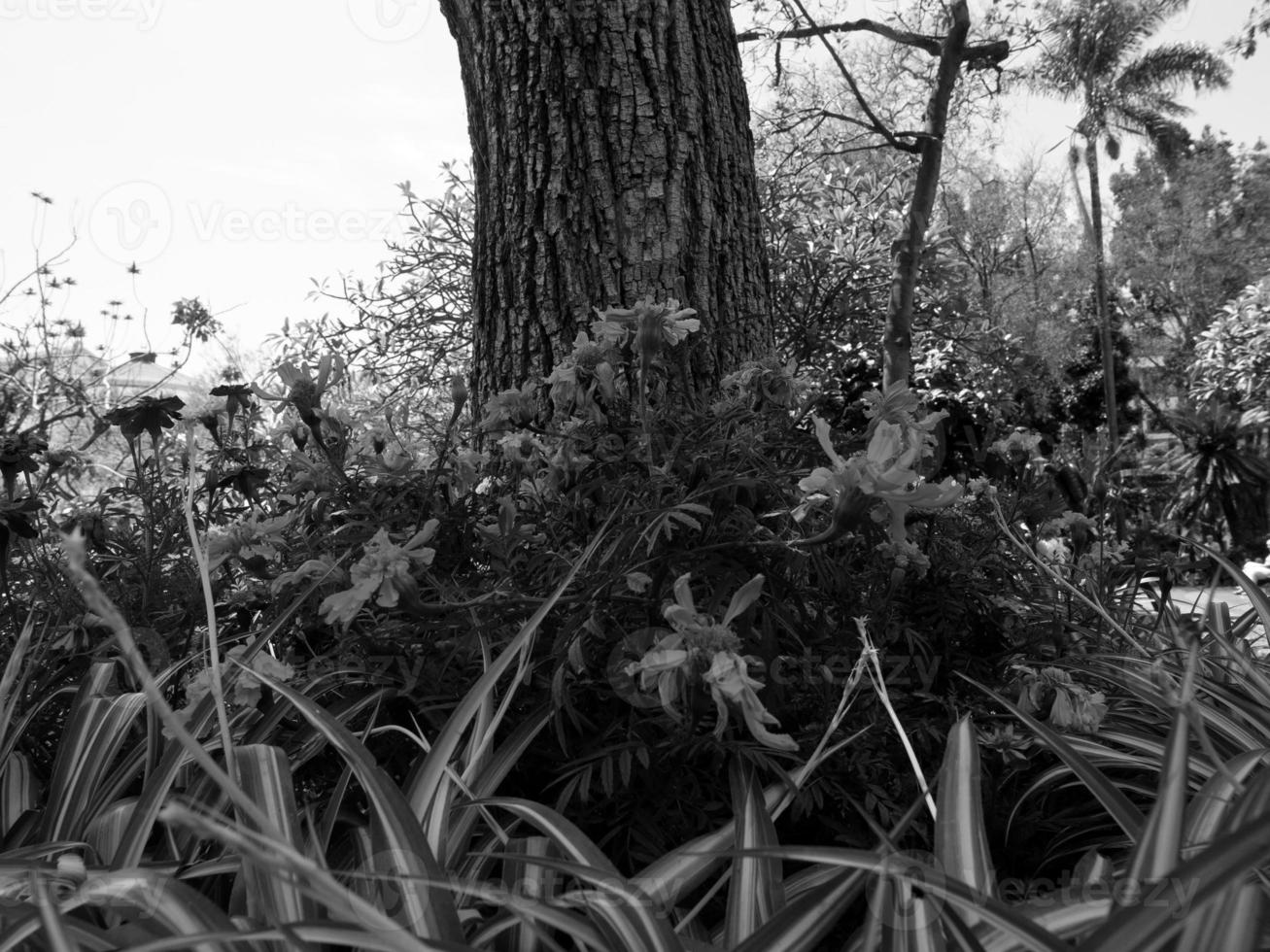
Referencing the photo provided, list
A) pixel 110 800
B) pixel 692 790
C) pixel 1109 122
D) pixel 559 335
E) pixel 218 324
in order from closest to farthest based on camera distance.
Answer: pixel 692 790, pixel 110 800, pixel 559 335, pixel 218 324, pixel 1109 122

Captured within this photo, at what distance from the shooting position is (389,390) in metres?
4.99

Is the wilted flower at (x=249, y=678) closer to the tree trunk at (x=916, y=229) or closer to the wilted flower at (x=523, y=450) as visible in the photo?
the wilted flower at (x=523, y=450)

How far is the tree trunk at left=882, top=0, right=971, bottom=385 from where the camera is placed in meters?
4.08

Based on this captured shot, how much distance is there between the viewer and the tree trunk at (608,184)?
1.69 metres

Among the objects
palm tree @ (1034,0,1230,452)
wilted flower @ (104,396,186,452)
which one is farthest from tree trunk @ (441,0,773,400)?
palm tree @ (1034,0,1230,452)

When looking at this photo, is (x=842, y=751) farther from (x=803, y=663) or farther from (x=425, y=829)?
(x=425, y=829)

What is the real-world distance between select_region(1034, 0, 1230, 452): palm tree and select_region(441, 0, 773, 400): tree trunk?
16.7 metres

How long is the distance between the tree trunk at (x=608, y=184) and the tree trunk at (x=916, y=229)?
5.55 ft

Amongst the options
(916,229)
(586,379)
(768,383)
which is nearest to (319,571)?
(586,379)

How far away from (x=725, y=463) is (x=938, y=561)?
1.07 ft

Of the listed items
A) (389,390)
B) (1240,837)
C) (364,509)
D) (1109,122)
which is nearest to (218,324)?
(389,390)

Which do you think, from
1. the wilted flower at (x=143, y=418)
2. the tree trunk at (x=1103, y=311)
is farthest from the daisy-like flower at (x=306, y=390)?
the tree trunk at (x=1103, y=311)

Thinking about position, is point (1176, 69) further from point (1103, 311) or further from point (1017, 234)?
point (1103, 311)

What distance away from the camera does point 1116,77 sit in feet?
67.2
